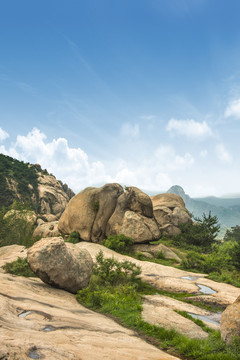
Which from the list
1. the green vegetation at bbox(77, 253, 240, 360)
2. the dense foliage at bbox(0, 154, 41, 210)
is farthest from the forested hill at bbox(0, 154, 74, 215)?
the green vegetation at bbox(77, 253, 240, 360)

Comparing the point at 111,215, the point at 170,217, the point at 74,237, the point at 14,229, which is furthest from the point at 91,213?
the point at 170,217

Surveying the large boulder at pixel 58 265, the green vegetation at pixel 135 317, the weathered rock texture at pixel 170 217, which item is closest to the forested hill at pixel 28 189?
the weathered rock texture at pixel 170 217

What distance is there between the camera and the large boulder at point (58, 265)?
12.1 meters

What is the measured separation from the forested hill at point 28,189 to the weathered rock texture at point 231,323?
235 ft

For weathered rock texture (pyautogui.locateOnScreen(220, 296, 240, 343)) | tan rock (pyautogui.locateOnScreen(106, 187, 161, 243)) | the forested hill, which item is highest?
the forested hill

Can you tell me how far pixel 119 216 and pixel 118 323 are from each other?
22.4 metres

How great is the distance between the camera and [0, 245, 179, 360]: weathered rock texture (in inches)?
177

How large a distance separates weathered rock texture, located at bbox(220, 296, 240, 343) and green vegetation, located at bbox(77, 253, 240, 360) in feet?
0.76

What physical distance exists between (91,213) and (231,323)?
2642cm

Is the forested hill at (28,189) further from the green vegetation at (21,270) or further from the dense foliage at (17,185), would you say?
the green vegetation at (21,270)

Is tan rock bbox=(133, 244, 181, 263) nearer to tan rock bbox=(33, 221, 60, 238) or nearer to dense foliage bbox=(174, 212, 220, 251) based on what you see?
dense foliage bbox=(174, 212, 220, 251)

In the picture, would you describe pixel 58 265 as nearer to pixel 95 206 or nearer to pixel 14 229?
pixel 95 206

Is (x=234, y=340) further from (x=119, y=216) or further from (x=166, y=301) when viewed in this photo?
(x=119, y=216)

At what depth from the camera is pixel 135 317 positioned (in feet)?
32.0
